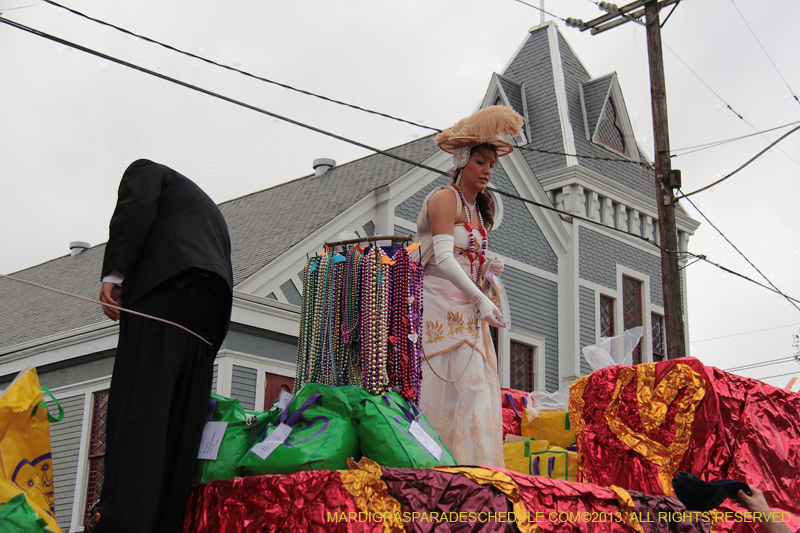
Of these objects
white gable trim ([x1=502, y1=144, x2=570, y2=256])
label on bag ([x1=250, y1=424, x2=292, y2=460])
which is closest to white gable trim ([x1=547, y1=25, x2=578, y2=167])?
white gable trim ([x1=502, y1=144, x2=570, y2=256])

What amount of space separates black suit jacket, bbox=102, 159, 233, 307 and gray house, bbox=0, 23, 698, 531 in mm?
8045

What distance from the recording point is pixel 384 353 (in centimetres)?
420

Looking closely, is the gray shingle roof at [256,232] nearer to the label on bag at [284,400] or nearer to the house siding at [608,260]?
the house siding at [608,260]

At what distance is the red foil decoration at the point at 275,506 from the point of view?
3.06 m

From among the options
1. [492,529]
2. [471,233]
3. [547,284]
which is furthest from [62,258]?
[492,529]

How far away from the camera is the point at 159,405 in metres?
3.26

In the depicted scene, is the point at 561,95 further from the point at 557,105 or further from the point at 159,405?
the point at 159,405

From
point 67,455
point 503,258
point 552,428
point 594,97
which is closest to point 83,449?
point 67,455

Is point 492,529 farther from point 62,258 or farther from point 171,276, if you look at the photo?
point 62,258

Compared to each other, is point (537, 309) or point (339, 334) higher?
point (537, 309)

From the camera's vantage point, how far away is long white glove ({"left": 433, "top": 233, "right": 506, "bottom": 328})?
14.4ft

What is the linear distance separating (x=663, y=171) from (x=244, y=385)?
671 centimetres

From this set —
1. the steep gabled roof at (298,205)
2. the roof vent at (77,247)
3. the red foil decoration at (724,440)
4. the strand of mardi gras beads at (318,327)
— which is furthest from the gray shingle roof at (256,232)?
the red foil decoration at (724,440)

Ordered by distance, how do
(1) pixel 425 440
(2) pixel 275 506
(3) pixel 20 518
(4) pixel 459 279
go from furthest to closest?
(4) pixel 459 279 → (1) pixel 425 440 → (2) pixel 275 506 → (3) pixel 20 518
